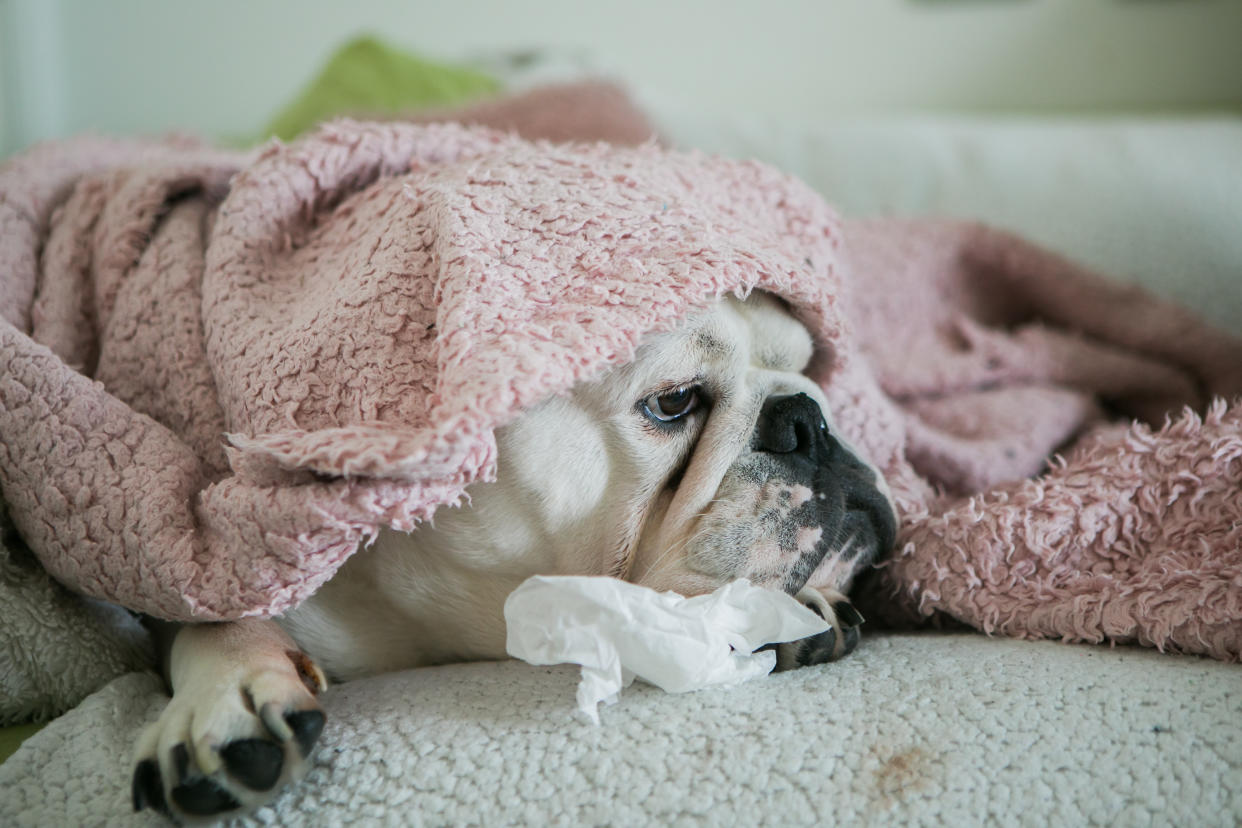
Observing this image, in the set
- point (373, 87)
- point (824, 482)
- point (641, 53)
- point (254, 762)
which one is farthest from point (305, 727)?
point (641, 53)

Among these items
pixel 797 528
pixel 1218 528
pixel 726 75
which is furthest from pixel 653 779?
pixel 726 75

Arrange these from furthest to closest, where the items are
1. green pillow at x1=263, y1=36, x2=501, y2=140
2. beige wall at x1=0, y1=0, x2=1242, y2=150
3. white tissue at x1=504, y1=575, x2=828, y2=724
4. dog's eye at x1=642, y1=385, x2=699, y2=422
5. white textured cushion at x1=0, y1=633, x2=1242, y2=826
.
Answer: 1. beige wall at x1=0, y1=0, x2=1242, y2=150
2. green pillow at x1=263, y1=36, x2=501, y2=140
3. dog's eye at x1=642, y1=385, x2=699, y2=422
4. white tissue at x1=504, y1=575, x2=828, y2=724
5. white textured cushion at x1=0, y1=633, x2=1242, y2=826

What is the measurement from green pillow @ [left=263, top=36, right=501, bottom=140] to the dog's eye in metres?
1.02

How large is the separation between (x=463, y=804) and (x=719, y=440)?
357 mm

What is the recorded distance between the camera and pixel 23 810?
598mm

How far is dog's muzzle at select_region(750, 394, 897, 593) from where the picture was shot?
784 millimetres

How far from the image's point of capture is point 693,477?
0.77 m

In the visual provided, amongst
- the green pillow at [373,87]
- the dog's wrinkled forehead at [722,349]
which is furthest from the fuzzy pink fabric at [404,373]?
the green pillow at [373,87]

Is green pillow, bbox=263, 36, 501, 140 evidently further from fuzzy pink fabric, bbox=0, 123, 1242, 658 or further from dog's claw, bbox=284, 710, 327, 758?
dog's claw, bbox=284, 710, 327, 758

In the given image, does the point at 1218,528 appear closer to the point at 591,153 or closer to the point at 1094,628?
the point at 1094,628

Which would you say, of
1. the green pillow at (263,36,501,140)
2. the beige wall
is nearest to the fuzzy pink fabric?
the green pillow at (263,36,501,140)

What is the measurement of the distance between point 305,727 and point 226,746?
0.05 metres

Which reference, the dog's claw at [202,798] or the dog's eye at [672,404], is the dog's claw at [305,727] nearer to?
the dog's claw at [202,798]

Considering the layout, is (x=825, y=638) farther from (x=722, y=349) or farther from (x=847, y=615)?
(x=722, y=349)
